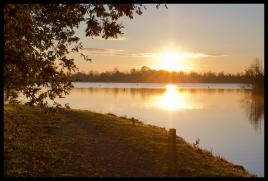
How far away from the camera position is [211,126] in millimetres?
54344

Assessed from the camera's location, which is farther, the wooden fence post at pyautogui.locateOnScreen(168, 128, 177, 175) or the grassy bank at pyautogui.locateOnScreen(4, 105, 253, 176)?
the wooden fence post at pyautogui.locateOnScreen(168, 128, 177, 175)

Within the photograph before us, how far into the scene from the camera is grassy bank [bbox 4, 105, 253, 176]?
17656 mm

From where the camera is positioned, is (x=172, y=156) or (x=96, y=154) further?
(x=96, y=154)

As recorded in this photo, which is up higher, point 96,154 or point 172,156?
point 172,156

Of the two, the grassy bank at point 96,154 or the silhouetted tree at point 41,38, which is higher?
the silhouetted tree at point 41,38

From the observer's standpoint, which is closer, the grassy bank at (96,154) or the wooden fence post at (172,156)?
the grassy bank at (96,154)

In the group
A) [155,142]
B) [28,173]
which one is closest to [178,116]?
[155,142]

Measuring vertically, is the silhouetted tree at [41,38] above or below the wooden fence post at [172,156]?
above

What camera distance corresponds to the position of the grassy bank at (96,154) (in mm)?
17656

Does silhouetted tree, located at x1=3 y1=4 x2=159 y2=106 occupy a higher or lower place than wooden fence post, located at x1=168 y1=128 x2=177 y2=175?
higher

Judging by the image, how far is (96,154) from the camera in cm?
2052

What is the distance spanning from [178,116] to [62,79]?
47.0 m

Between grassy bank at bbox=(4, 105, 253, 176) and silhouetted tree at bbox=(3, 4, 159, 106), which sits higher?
silhouetted tree at bbox=(3, 4, 159, 106)

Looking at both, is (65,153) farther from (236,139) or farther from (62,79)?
(236,139)
